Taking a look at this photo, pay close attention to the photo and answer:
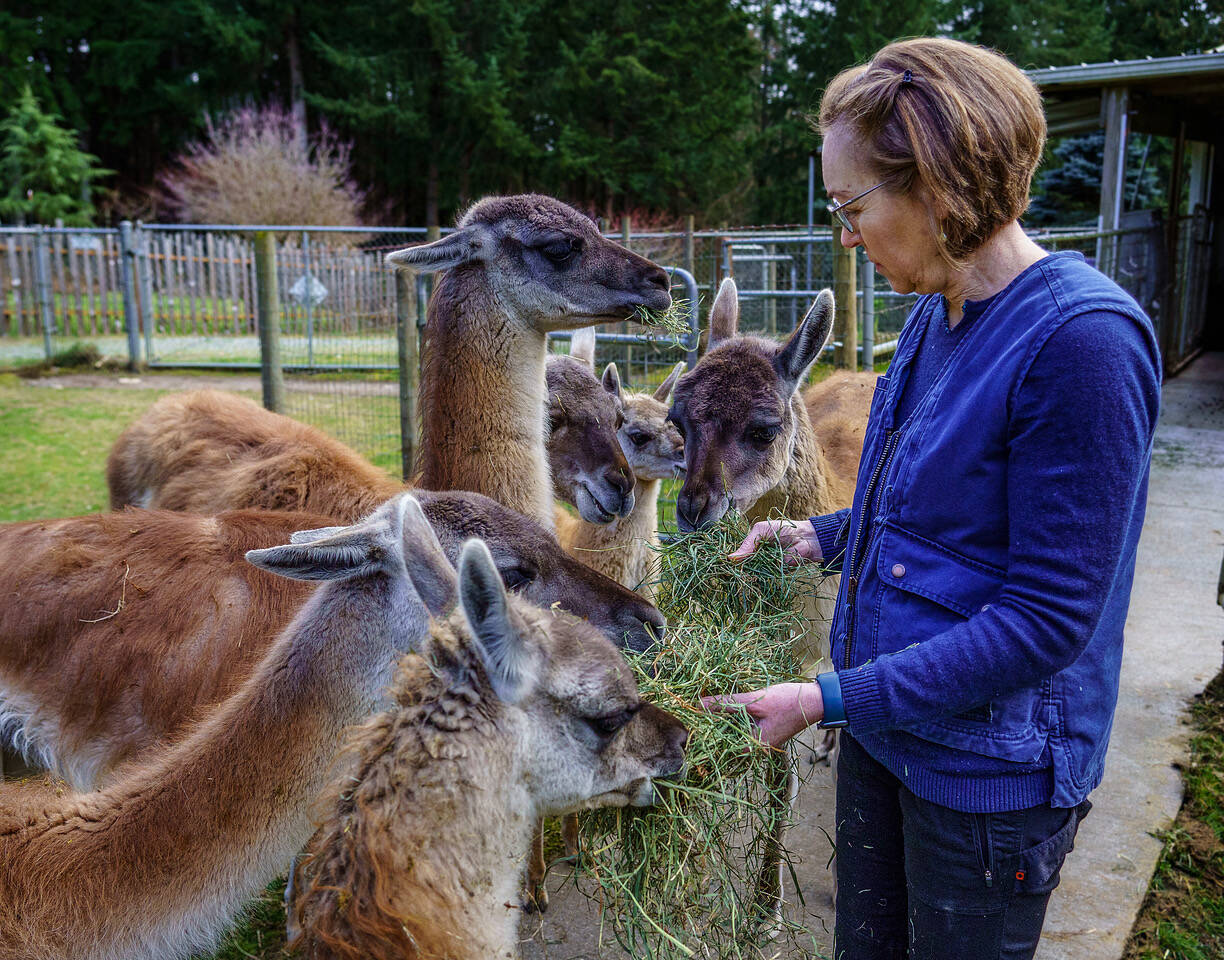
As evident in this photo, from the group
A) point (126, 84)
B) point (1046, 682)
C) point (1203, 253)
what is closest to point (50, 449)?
point (1046, 682)

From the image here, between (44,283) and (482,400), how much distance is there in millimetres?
16643

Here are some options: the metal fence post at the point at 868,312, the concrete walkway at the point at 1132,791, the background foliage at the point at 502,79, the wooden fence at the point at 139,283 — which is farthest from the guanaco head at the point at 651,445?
the background foliage at the point at 502,79

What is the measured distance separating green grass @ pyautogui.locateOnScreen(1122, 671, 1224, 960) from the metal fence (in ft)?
11.2

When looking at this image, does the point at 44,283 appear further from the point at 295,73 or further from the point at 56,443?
the point at 295,73

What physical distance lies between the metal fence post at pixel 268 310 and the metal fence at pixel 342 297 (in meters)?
0.35

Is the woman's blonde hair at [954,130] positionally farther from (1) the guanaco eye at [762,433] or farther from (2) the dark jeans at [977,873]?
(1) the guanaco eye at [762,433]

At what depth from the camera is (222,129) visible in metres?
30.3

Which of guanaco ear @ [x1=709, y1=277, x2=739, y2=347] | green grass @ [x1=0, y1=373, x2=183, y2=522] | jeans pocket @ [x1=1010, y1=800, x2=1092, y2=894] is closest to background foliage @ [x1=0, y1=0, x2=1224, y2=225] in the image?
green grass @ [x1=0, y1=373, x2=183, y2=522]

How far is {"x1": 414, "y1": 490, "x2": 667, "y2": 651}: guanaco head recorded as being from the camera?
2816mm

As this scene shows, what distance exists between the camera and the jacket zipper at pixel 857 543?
2227 millimetres

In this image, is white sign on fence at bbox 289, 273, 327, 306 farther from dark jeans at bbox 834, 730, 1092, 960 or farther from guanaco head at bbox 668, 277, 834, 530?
dark jeans at bbox 834, 730, 1092, 960

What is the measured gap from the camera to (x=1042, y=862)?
6.41 feet

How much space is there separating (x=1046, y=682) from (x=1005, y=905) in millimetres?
459

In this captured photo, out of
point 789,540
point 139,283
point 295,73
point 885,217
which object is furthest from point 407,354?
point 295,73
